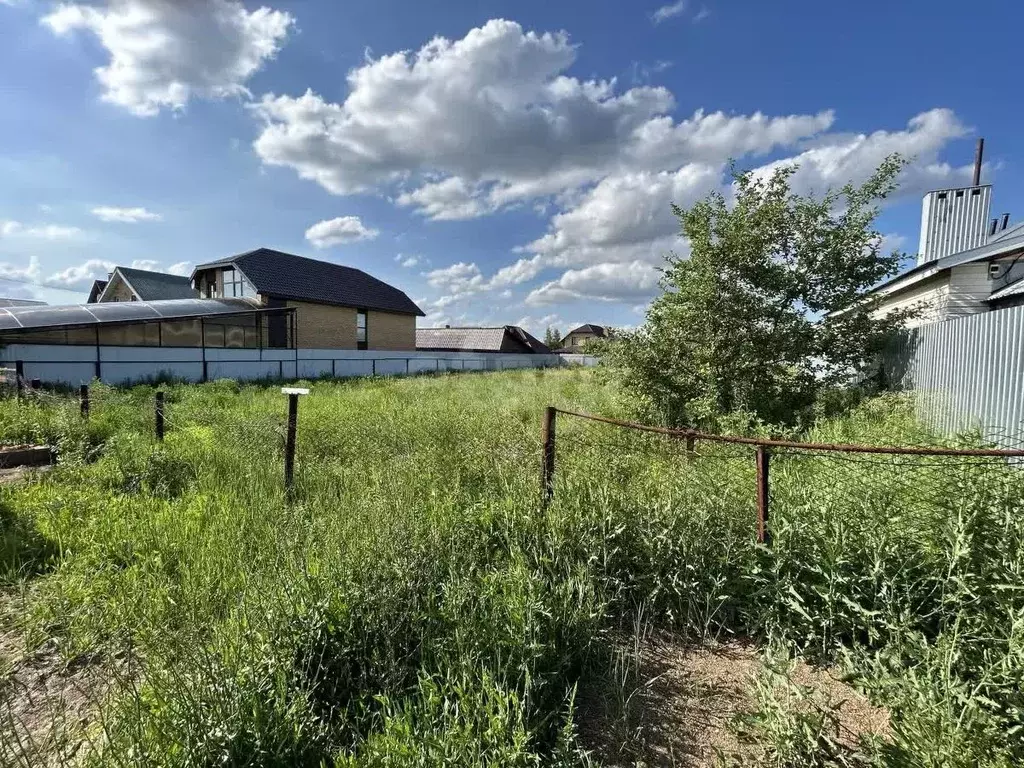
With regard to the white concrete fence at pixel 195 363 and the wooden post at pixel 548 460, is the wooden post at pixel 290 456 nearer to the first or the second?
the wooden post at pixel 548 460

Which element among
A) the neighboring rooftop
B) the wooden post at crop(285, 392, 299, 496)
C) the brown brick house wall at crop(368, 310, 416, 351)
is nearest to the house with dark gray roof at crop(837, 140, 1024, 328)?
the wooden post at crop(285, 392, 299, 496)

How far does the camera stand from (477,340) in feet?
141

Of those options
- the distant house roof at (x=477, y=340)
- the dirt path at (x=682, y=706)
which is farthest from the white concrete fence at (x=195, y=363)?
the distant house roof at (x=477, y=340)

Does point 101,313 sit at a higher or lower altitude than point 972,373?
higher

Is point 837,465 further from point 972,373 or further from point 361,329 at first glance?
point 361,329

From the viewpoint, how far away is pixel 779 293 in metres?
7.67

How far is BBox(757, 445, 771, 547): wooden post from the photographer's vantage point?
2.89 meters

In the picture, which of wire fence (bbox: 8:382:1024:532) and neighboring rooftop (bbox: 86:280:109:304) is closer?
wire fence (bbox: 8:382:1024:532)

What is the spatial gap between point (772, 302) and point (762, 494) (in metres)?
5.91

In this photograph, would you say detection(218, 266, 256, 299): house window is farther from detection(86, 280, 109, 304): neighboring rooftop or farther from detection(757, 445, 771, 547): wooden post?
detection(757, 445, 771, 547): wooden post

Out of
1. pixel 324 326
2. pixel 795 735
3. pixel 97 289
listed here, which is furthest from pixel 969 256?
pixel 97 289

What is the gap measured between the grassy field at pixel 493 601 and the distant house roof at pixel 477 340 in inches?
1472

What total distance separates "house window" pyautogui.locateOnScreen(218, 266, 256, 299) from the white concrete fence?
4.01m

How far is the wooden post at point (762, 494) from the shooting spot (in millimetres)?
2895
